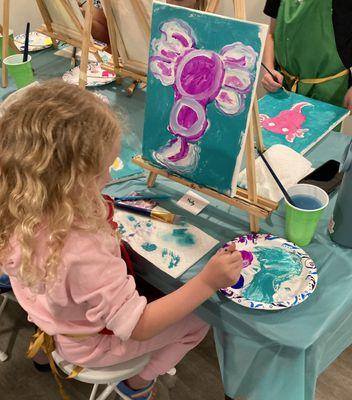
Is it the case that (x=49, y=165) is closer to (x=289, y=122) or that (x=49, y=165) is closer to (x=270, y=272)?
(x=270, y=272)

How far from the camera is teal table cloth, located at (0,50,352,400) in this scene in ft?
2.61

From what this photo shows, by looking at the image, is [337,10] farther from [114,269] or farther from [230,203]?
[114,269]

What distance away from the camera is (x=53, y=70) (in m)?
1.81

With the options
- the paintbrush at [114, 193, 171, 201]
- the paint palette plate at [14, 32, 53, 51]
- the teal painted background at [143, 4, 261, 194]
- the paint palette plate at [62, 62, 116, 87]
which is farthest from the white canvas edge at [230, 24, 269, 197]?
the paint palette plate at [14, 32, 53, 51]

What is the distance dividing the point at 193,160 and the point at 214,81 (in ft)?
0.65

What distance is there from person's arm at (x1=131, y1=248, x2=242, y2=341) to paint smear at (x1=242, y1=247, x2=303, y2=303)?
60 mm

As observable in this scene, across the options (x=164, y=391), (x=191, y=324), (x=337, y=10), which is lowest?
(x=164, y=391)

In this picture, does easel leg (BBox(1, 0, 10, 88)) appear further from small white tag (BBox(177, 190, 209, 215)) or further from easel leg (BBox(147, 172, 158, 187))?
small white tag (BBox(177, 190, 209, 215))

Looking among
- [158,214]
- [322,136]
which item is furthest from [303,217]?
[322,136]

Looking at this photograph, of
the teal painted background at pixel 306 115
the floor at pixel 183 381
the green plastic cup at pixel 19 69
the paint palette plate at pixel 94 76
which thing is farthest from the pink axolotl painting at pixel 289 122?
the green plastic cup at pixel 19 69

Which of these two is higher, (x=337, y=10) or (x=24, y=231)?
(x=337, y=10)

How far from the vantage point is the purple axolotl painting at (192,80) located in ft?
2.91

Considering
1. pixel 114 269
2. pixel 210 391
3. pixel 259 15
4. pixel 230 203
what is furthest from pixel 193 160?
pixel 259 15

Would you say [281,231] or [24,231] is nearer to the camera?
[24,231]
